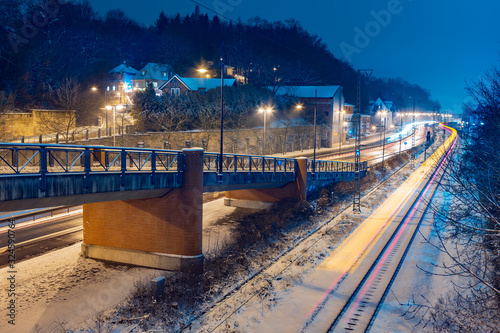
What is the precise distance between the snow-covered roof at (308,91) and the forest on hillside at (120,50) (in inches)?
95.3

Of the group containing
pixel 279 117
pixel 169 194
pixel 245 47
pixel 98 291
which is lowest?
pixel 98 291

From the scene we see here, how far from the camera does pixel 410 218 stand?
2797 centimetres

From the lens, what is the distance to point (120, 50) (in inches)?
3248

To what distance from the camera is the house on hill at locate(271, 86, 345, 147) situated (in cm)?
7438

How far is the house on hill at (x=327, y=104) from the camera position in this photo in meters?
74.4

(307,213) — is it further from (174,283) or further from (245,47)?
(245,47)

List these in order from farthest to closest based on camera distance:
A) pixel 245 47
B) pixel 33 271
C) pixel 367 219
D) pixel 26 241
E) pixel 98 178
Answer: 1. pixel 245 47
2. pixel 367 219
3. pixel 26 241
4. pixel 33 271
5. pixel 98 178

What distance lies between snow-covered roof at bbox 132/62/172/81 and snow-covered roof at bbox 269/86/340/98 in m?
21.4

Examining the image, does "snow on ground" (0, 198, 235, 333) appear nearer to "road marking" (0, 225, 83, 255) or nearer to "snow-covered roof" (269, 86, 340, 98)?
"road marking" (0, 225, 83, 255)

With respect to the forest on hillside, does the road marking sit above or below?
below

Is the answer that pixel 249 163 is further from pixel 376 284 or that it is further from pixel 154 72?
pixel 154 72

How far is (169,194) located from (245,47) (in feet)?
256

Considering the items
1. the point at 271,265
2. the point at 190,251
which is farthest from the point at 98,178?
the point at 271,265

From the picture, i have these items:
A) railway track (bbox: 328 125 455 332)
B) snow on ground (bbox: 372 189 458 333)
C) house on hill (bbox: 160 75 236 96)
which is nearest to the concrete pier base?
railway track (bbox: 328 125 455 332)
